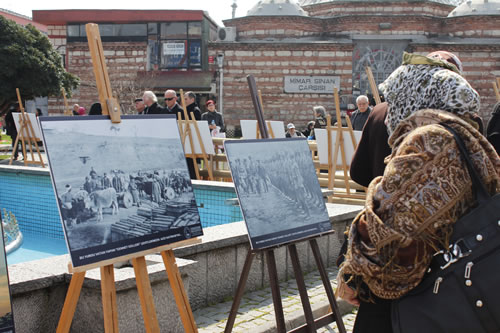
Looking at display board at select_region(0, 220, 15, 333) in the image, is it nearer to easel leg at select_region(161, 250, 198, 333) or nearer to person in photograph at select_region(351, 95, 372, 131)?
easel leg at select_region(161, 250, 198, 333)

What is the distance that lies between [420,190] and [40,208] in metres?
9.22

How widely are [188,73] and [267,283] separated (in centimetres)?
2808

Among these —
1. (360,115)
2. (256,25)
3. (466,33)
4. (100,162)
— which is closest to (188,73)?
(256,25)

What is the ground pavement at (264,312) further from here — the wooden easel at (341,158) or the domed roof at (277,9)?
the domed roof at (277,9)

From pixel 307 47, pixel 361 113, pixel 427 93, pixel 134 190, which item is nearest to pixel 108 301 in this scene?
pixel 134 190

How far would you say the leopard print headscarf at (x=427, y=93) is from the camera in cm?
241

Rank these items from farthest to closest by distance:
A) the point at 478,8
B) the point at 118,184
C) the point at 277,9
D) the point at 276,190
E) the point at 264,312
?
1. the point at 478,8
2. the point at 277,9
3. the point at 264,312
4. the point at 276,190
5. the point at 118,184

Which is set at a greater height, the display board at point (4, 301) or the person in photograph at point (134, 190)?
the person in photograph at point (134, 190)

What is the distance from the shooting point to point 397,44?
3083 cm

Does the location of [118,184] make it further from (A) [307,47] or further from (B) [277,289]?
(A) [307,47]

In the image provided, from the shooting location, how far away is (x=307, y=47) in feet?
101

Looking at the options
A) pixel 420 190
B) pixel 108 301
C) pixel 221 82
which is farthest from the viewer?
pixel 221 82

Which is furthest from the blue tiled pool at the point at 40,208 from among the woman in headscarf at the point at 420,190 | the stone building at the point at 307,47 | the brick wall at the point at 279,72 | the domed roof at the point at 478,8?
the domed roof at the point at 478,8

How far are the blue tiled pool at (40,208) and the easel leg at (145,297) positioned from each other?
189 inches
